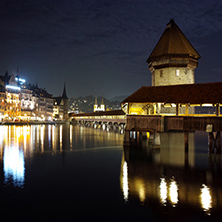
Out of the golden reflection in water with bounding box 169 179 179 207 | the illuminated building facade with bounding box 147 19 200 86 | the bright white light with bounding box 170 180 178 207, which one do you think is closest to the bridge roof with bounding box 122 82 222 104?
the golden reflection in water with bounding box 169 179 179 207

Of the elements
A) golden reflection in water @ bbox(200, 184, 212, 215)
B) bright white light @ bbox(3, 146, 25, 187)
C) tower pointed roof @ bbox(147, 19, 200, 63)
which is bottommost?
golden reflection in water @ bbox(200, 184, 212, 215)

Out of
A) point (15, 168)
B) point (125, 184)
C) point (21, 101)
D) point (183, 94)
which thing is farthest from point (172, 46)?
point (21, 101)

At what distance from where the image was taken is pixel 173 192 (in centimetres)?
1292

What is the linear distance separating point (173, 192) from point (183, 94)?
14848 mm

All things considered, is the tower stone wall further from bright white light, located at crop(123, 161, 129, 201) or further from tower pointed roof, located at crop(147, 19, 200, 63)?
bright white light, located at crop(123, 161, 129, 201)

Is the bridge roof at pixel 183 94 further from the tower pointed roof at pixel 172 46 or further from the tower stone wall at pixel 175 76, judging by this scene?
the tower pointed roof at pixel 172 46

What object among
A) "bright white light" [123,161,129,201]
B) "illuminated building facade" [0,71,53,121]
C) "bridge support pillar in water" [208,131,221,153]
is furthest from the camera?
"illuminated building facade" [0,71,53,121]

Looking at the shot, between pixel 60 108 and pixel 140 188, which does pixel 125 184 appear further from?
pixel 60 108

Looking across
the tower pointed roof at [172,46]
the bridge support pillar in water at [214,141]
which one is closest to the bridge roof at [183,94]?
the bridge support pillar in water at [214,141]

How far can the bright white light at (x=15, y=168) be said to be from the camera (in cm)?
1501

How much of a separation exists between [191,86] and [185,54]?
73.8ft

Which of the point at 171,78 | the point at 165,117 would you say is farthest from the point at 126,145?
the point at 171,78

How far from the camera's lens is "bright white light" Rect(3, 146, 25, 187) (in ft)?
49.2

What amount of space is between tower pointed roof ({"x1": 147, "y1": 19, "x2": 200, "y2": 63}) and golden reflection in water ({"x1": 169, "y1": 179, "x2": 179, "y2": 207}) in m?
36.8
